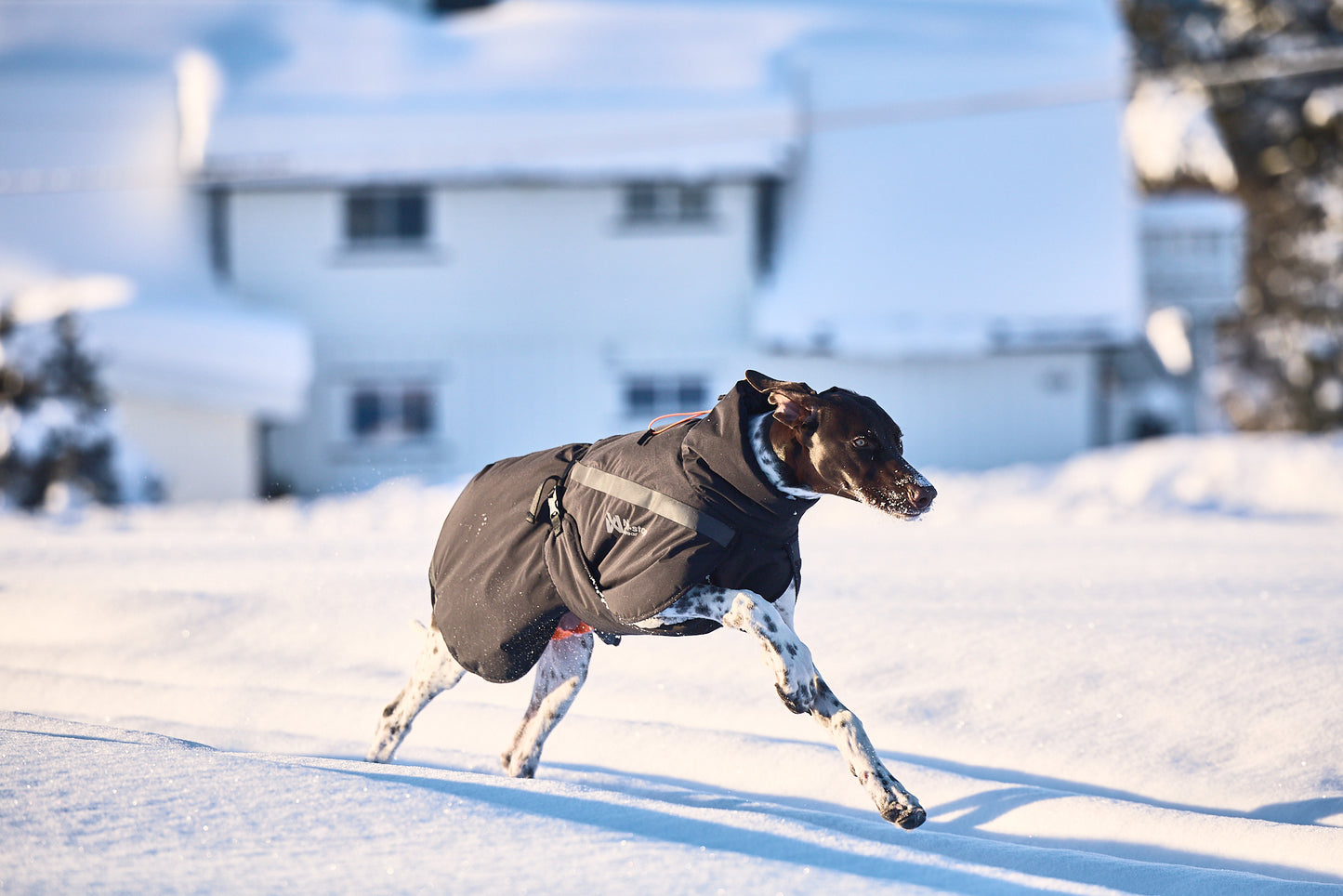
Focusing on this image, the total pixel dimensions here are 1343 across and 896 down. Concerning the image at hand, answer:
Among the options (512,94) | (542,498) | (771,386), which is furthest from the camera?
(512,94)

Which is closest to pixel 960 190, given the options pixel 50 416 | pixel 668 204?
pixel 668 204

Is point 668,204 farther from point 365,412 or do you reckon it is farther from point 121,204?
point 121,204

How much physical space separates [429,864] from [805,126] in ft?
50.9

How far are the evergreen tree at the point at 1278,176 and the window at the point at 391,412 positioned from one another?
41.7ft

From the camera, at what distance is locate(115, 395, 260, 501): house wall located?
51.5 feet

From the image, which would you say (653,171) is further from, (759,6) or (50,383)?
(50,383)

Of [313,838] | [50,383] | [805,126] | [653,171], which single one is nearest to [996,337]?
[805,126]

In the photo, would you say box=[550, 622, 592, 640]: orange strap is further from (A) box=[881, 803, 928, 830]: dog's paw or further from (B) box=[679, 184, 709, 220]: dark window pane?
(B) box=[679, 184, 709, 220]: dark window pane

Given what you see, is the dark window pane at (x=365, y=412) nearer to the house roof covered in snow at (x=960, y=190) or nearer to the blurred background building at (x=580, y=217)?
the blurred background building at (x=580, y=217)

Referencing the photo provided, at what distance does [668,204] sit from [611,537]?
555 inches

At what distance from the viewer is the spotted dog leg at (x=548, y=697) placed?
4.44 m

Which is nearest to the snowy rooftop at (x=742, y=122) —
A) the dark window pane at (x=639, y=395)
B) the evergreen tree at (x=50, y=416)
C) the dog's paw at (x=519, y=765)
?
the dark window pane at (x=639, y=395)

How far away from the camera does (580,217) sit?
1742cm

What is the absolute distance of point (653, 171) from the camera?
663 inches
